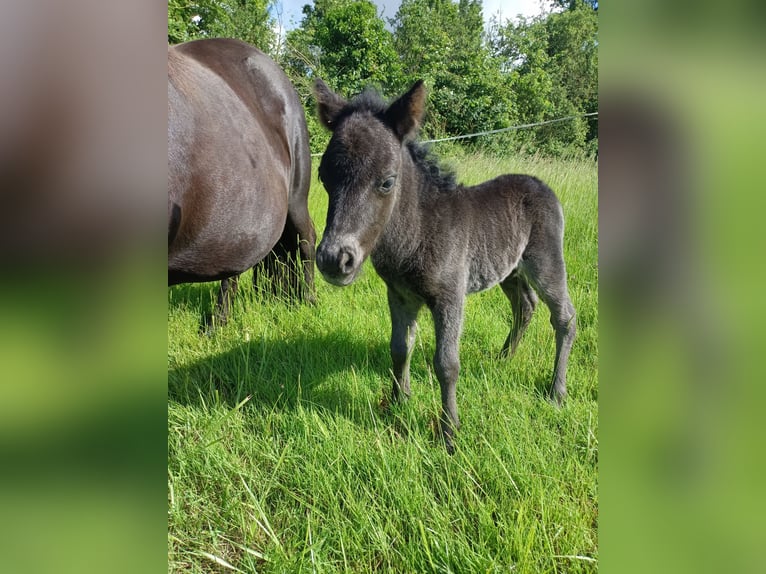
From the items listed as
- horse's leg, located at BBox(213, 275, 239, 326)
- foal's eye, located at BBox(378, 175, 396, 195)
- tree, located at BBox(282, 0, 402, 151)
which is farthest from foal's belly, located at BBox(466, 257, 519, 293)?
tree, located at BBox(282, 0, 402, 151)

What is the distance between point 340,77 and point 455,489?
5055mm

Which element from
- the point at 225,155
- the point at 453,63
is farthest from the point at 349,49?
the point at 225,155

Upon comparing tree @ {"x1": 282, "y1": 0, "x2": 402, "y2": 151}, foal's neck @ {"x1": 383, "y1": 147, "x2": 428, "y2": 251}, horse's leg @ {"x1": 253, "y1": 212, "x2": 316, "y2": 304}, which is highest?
tree @ {"x1": 282, "y1": 0, "x2": 402, "y2": 151}

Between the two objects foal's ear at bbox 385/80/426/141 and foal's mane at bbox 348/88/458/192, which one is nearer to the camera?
foal's ear at bbox 385/80/426/141

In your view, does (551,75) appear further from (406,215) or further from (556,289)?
(406,215)

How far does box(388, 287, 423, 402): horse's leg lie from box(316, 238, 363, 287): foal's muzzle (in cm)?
74

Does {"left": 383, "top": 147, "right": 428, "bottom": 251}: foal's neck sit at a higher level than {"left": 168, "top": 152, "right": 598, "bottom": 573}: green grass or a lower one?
higher

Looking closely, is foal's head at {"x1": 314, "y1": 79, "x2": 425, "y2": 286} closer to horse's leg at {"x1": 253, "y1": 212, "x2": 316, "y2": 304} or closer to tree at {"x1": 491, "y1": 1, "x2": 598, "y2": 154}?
horse's leg at {"x1": 253, "y1": 212, "x2": 316, "y2": 304}

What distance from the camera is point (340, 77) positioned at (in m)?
5.46

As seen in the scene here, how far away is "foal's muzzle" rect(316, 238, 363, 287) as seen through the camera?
1771mm

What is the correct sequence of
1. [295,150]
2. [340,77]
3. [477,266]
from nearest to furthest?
[477,266], [295,150], [340,77]
